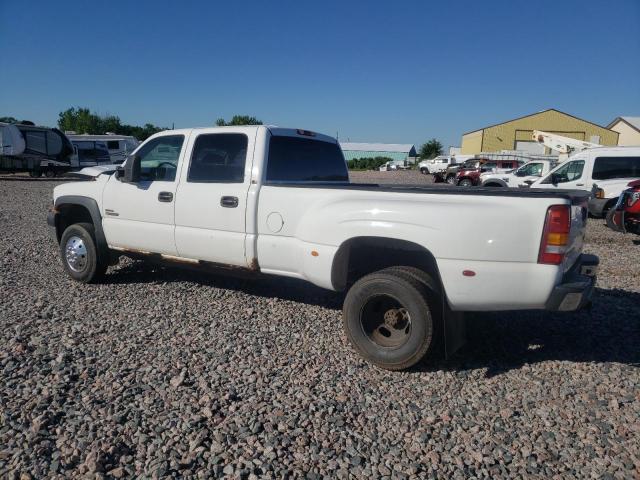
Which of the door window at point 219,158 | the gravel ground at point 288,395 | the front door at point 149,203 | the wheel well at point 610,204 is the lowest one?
the gravel ground at point 288,395

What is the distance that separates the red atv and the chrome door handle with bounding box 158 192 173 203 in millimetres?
7829

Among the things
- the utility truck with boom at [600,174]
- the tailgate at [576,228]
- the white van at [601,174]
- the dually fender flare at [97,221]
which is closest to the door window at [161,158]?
the dually fender flare at [97,221]

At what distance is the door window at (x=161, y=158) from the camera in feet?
16.8

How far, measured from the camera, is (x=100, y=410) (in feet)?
10.0

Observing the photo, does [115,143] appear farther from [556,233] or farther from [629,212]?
[556,233]

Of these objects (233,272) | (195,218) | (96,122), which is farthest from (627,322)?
(96,122)

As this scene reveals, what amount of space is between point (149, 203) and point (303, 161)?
175 centimetres

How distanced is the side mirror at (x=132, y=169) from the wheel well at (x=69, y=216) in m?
1.28

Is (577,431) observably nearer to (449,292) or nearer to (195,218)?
(449,292)

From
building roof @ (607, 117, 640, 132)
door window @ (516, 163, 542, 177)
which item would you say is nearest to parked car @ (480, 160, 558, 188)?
door window @ (516, 163, 542, 177)

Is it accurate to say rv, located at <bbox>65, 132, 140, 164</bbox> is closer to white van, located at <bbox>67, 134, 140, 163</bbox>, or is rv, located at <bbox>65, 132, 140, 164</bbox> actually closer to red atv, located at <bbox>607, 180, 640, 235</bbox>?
white van, located at <bbox>67, 134, 140, 163</bbox>

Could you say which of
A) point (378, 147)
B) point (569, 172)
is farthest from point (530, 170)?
point (378, 147)

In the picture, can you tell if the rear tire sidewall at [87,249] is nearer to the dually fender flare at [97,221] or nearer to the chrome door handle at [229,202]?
the dually fender flare at [97,221]

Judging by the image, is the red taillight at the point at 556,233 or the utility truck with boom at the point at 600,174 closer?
the red taillight at the point at 556,233
